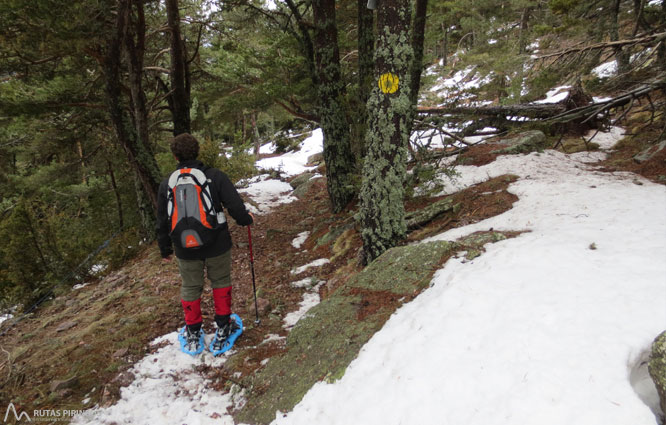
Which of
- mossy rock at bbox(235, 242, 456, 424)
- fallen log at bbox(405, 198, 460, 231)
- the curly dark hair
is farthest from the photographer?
fallen log at bbox(405, 198, 460, 231)

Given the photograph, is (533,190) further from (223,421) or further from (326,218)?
(223,421)

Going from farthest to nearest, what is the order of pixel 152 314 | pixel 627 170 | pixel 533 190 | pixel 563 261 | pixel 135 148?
pixel 135 148 → pixel 627 170 → pixel 533 190 → pixel 152 314 → pixel 563 261

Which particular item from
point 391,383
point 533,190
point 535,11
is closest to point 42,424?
point 391,383

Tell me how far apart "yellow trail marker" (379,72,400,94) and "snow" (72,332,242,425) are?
3951mm

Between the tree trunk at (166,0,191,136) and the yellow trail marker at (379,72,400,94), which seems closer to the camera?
the yellow trail marker at (379,72,400,94)

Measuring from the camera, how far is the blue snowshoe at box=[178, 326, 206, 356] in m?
3.83

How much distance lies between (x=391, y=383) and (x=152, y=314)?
12.9 ft

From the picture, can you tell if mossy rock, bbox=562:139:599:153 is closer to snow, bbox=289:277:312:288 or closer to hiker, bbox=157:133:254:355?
snow, bbox=289:277:312:288

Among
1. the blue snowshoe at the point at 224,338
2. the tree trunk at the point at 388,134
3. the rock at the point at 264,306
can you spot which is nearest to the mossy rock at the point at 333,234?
the tree trunk at the point at 388,134

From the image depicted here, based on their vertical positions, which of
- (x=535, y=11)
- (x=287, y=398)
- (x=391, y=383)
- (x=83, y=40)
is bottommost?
(x=287, y=398)

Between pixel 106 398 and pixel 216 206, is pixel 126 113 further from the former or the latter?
pixel 106 398

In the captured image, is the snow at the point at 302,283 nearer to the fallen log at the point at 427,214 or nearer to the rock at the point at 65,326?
the fallen log at the point at 427,214

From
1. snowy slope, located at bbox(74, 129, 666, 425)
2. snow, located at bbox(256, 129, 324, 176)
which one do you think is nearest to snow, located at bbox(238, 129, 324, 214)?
snow, located at bbox(256, 129, 324, 176)

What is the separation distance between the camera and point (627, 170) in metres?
7.04
